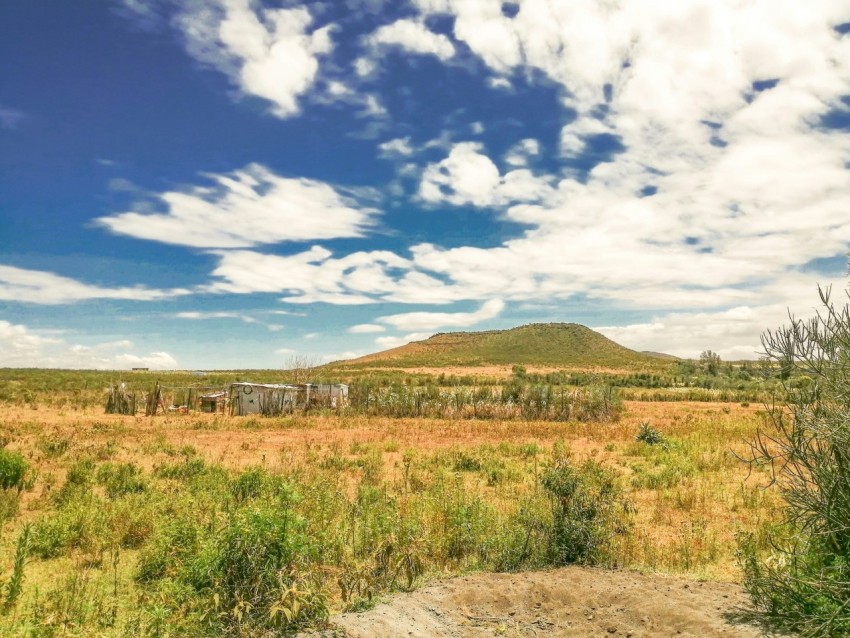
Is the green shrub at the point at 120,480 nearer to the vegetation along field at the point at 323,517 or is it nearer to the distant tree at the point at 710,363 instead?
the vegetation along field at the point at 323,517

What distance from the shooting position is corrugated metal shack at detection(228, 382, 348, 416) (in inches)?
1192

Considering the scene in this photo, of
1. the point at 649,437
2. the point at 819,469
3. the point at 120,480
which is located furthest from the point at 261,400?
the point at 819,469

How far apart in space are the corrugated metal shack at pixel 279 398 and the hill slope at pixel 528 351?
2407 inches

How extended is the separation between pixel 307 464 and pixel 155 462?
445 cm

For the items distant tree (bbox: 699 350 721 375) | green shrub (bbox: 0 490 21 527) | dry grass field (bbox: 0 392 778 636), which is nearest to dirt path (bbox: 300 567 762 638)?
dry grass field (bbox: 0 392 778 636)

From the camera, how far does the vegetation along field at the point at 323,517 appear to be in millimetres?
5168

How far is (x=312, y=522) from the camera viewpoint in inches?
311

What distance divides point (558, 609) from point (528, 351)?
103918 millimetres

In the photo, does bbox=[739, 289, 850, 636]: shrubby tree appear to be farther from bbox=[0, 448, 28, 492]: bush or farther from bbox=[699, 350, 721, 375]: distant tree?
bbox=[699, 350, 721, 375]: distant tree

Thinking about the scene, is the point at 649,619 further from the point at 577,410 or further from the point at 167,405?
the point at 167,405

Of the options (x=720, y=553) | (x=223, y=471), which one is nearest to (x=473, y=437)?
(x=223, y=471)

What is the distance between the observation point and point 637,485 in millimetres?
12930

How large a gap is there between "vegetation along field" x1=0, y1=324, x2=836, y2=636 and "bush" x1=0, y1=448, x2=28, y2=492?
0.14 feet

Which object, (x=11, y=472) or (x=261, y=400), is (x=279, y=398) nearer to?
(x=261, y=400)
